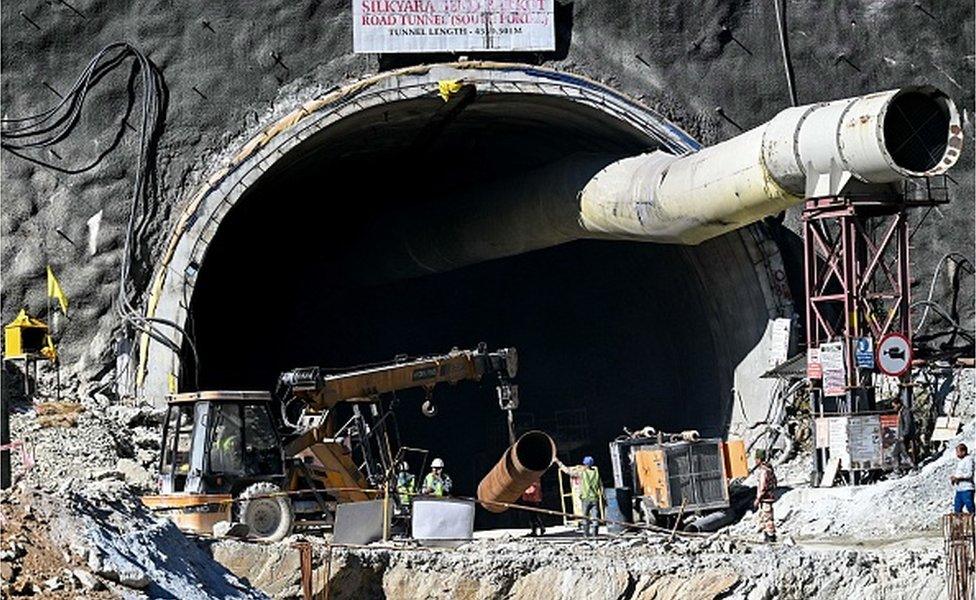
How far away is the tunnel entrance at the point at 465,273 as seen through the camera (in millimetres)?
24641

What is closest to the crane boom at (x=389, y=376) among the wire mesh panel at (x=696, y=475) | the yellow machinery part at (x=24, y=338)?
the wire mesh panel at (x=696, y=475)

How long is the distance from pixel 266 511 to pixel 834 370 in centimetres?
651

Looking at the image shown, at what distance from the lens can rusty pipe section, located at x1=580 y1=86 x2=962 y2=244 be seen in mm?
18672

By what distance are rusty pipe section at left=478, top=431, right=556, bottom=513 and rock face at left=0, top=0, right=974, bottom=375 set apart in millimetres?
5086

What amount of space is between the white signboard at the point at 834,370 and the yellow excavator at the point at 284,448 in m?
3.53

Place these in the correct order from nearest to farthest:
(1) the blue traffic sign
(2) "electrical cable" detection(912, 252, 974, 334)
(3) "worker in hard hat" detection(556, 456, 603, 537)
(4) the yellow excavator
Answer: (4) the yellow excavator < (1) the blue traffic sign < (3) "worker in hard hat" detection(556, 456, 603, 537) < (2) "electrical cable" detection(912, 252, 974, 334)

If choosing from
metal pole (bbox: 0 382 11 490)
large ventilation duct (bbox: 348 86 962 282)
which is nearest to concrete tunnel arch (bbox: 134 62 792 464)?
large ventilation duct (bbox: 348 86 962 282)

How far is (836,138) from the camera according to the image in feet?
62.2

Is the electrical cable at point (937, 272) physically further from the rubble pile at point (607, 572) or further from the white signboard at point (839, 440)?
the rubble pile at point (607, 572)

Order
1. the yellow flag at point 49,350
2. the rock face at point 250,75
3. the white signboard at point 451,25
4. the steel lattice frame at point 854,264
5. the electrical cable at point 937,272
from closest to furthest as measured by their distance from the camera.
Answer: the steel lattice frame at point 854,264 < the yellow flag at point 49,350 < the rock face at point 250,75 < the white signboard at point 451,25 < the electrical cable at point 937,272

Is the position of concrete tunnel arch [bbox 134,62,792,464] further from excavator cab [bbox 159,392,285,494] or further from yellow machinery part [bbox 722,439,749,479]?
excavator cab [bbox 159,392,285,494]

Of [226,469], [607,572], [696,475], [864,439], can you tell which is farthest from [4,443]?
[864,439]

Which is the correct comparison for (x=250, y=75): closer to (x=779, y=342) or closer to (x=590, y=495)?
(x=590, y=495)

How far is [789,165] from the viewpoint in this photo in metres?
19.6
